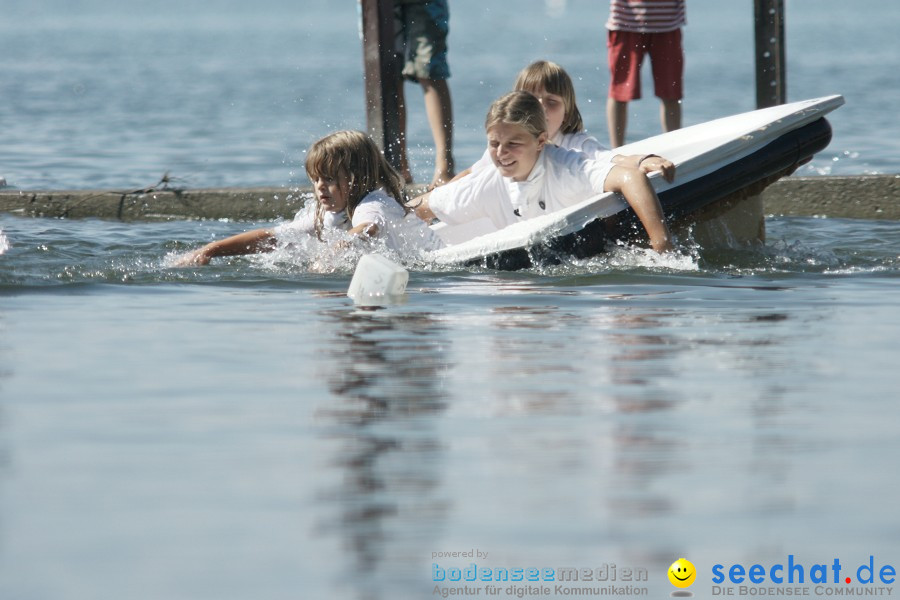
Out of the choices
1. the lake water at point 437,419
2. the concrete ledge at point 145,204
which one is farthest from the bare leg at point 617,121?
the concrete ledge at point 145,204

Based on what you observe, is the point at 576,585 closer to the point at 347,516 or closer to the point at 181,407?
the point at 347,516

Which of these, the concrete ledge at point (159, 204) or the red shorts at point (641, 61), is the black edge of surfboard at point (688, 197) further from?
the concrete ledge at point (159, 204)

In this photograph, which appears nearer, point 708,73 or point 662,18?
point 662,18

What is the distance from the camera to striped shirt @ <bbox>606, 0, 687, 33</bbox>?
32.9 feet

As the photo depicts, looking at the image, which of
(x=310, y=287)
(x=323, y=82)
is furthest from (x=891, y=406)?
(x=323, y=82)

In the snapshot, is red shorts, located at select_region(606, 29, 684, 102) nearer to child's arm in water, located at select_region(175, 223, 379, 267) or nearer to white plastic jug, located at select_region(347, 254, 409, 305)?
child's arm in water, located at select_region(175, 223, 379, 267)

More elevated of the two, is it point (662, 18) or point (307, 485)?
point (662, 18)

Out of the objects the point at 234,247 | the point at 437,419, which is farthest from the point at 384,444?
the point at 234,247

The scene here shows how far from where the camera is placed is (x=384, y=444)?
159 inches

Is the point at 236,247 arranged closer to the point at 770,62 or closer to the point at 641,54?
the point at 641,54

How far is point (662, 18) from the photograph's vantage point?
33.0 feet

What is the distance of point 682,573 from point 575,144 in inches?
200

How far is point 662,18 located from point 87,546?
7.38 metres

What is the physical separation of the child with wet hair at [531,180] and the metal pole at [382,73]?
6.76 feet
